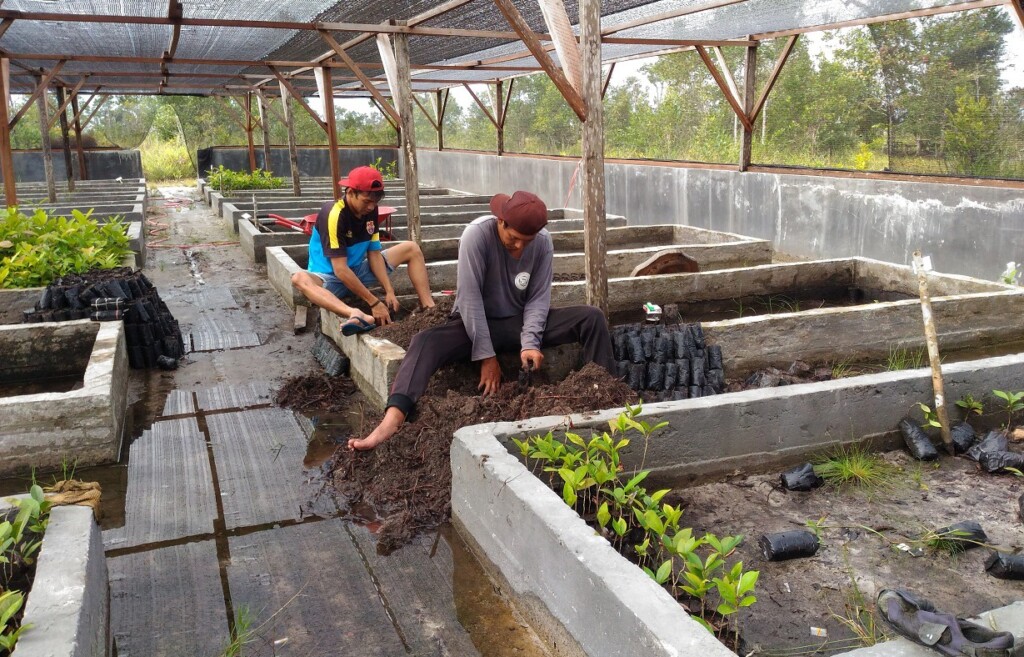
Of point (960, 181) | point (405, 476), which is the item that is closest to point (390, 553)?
point (405, 476)

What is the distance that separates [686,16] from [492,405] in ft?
23.2

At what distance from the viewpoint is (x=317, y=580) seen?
3021 mm

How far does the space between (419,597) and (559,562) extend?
27.4 inches

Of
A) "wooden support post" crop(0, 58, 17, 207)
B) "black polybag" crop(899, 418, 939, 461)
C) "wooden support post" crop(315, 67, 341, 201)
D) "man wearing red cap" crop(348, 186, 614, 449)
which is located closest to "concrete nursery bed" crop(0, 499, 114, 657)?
"man wearing red cap" crop(348, 186, 614, 449)

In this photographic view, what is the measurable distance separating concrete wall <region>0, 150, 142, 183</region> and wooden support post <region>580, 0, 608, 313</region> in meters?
23.1

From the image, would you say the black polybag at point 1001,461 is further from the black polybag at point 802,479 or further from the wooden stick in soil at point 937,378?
the black polybag at point 802,479

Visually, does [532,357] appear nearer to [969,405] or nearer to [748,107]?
[969,405]

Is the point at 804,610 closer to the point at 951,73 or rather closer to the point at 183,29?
the point at 951,73

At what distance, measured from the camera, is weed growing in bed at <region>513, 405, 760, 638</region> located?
2402 millimetres

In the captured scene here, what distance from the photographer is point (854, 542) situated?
315cm

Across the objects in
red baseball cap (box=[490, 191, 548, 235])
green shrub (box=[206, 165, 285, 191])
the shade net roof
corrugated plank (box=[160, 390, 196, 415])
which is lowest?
corrugated plank (box=[160, 390, 196, 415])

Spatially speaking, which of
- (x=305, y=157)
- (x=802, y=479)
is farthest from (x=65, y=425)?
(x=305, y=157)

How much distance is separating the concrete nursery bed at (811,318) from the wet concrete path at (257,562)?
1.00 meters

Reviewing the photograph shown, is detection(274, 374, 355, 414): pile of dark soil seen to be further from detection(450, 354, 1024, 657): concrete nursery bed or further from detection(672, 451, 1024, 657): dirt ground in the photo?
A: detection(672, 451, 1024, 657): dirt ground
